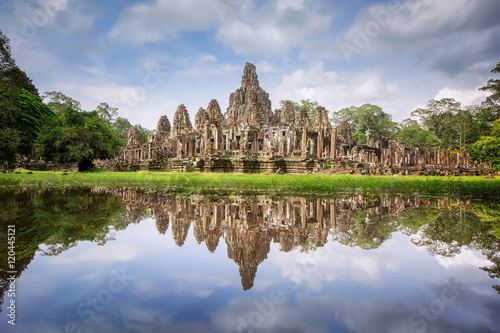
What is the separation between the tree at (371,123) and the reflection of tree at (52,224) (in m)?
66.0

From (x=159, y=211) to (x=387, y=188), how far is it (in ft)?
31.6

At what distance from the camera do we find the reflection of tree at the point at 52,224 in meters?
3.92

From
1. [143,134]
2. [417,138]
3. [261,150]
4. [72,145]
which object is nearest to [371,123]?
[417,138]

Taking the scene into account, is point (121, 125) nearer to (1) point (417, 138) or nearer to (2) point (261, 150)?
(2) point (261, 150)

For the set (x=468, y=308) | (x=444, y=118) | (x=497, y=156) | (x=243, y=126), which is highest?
(x=444, y=118)

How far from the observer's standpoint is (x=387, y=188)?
1275cm

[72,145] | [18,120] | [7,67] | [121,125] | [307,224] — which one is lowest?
[307,224]

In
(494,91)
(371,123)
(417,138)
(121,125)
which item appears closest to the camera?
(494,91)

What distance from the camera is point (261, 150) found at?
112 feet

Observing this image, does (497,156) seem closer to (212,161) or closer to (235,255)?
(212,161)

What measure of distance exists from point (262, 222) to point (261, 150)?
28317mm

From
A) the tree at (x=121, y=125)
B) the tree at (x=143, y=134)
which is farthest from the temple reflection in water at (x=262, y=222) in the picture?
the tree at (x=121, y=125)

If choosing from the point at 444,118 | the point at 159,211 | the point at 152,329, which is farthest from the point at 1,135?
the point at 444,118

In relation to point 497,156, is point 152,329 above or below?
below
